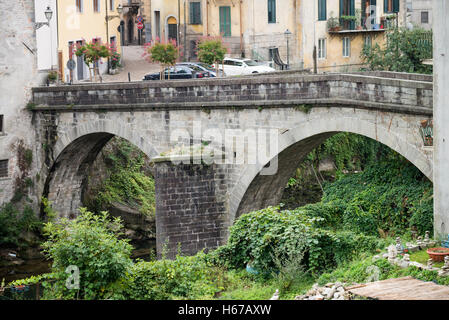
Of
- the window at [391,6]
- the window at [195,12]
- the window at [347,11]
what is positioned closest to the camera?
the window at [347,11]

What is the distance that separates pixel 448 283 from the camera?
48.5 feet

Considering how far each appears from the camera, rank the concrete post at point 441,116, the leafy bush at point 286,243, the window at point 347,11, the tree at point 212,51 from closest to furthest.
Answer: the concrete post at point 441,116 → the leafy bush at point 286,243 → the tree at point 212,51 → the window at point 347,11

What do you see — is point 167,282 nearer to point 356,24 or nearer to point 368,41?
point 356,24

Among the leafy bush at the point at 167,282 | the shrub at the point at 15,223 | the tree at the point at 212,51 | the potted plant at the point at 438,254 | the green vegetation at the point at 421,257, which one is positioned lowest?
the shrub at the point at 15,223

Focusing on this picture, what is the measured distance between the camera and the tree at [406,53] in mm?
33906

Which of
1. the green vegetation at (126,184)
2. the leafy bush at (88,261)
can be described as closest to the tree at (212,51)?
the green vegetation at (126,184)

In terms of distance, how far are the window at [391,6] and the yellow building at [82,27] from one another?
1266 cm

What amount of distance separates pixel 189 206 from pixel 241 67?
12.5 metres

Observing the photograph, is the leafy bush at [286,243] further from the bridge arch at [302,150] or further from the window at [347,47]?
the window at [347,47]

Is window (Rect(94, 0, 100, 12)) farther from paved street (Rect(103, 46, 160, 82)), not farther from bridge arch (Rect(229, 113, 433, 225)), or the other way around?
bridge arch (Rect(229, 113, 433, 225))

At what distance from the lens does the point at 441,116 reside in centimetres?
1781

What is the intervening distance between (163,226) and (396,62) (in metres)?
14.6

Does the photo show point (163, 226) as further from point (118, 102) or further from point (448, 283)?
point (448, 283)
